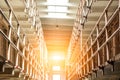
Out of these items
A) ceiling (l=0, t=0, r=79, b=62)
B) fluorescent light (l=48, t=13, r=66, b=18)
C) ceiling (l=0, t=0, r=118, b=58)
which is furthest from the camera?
fluorescent light (l=48, t=13, r=66, b=18)

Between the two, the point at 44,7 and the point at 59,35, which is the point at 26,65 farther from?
the point at 59,35

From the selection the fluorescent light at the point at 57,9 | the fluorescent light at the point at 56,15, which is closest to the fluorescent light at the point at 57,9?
the fluorescent light at the point at 57,9

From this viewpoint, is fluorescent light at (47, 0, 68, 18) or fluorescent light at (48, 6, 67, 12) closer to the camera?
fluorescent light at (47, 0, 68, 18)

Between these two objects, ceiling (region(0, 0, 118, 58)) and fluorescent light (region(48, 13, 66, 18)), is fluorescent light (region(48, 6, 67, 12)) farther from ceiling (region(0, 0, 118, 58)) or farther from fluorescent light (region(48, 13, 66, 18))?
fluorescent light (region(48, 13, 66, 18))

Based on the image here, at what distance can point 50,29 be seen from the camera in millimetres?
18422

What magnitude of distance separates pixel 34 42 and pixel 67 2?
8.16 ft

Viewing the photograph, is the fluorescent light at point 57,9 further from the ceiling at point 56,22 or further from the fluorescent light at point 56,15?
the fluorescent light at point 56,15

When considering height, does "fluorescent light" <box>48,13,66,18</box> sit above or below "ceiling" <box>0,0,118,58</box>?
above

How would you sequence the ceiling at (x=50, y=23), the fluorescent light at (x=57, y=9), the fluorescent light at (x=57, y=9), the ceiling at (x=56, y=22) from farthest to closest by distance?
the fluorescent light at (x=57, y=9) → the fluorescent light at (x=57, y=9) → the ceiling at (x=50, y=23) → the ceiling at (x=56, y=22)

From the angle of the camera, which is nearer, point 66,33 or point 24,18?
point 24,18

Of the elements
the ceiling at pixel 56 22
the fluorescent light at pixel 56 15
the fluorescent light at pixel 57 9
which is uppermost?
the fluorescent light at pixel 57 9

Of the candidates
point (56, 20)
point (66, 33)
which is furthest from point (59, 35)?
point (56, 20)

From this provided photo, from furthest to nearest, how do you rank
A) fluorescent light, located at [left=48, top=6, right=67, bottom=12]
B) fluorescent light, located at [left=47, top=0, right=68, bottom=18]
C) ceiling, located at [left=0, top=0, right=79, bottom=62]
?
fluorescent light, located at [left=48, top=6, right=67, bottom=12] < fluorescent light, located at [left=47, top=0, right=68, bottom=18] < ceiling, located at [left=0, top=0, right=79, bottom=62]

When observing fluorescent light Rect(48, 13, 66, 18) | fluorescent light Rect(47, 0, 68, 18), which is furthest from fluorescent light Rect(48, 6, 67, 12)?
fluorescent light Rect(48, 13, 66, 18)
